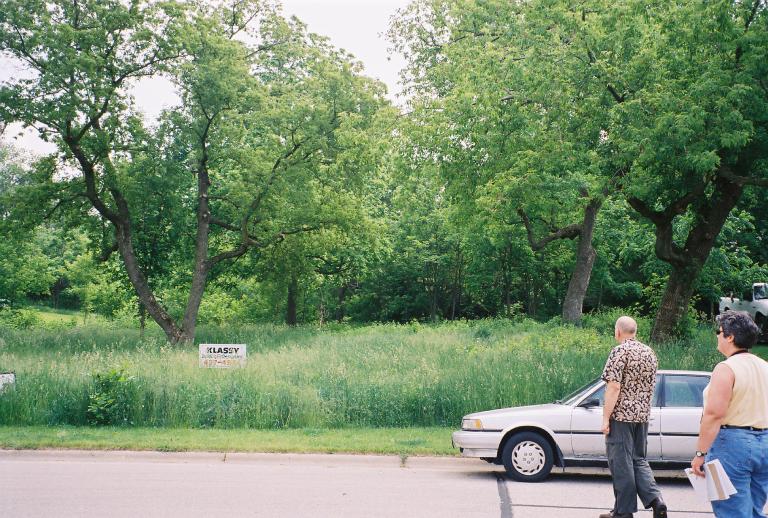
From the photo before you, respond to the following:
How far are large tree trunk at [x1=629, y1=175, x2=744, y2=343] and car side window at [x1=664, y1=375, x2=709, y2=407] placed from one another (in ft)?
32.5

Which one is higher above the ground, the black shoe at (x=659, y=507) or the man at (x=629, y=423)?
the man at (x=629, y=423)

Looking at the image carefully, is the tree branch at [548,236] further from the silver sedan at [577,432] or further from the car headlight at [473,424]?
the car headlight at [473,424]

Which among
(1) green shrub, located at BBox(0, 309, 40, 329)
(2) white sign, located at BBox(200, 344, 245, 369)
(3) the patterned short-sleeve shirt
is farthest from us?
(1) green shrub, located at BBox(0, 309, 40, 329)

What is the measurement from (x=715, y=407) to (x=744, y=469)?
0.46 metres

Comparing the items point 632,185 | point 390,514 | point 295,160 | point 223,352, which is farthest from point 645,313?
point 390,514

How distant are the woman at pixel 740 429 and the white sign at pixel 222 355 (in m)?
11.4

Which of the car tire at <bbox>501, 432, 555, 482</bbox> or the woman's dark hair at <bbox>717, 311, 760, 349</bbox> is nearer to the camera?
the woman's dark hair at <bbox>717, 311, 760, 349</bbox>

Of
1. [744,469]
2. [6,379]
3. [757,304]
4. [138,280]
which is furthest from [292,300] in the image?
[744,469]

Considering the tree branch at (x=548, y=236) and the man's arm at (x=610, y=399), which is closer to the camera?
the man's arm at (x=610, y=399)

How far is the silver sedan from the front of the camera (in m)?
9.26

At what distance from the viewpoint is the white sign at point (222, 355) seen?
1520 centimetres

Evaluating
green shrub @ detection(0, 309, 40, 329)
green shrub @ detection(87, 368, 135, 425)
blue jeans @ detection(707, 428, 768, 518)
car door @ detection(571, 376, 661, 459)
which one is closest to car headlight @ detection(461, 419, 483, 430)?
car door @ detection(571, 376, 661, 459)

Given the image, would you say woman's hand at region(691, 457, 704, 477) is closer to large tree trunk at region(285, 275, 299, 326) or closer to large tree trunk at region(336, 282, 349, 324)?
large tree trunk at region(285, 275, 299, 326)

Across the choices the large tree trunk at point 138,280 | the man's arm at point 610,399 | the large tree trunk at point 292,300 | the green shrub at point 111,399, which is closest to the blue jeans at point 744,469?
the man's arm at point 610,399
